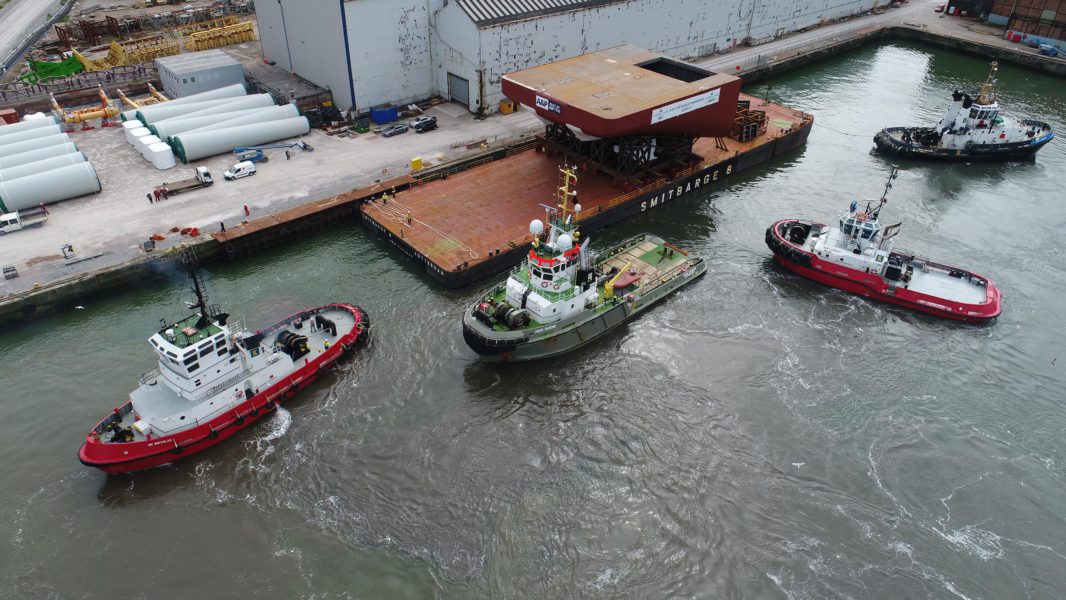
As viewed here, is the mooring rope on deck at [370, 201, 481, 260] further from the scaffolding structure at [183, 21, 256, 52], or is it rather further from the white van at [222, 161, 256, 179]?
the scaffolding structure at [183, 21, 256, 52]

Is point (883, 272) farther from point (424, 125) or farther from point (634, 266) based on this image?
point (424, 125)

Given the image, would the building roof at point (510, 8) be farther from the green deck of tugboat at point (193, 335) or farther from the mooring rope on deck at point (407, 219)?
the green deck of tugboat at point (193, 335)

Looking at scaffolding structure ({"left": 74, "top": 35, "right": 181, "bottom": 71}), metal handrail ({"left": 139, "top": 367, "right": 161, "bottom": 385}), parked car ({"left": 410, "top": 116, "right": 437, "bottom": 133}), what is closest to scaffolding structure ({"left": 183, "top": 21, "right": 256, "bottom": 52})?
scaffolding structure ({"left": 74, "top": 35, "right": 181, "bottom": 71})

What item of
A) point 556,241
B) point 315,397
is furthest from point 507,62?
point 315,397

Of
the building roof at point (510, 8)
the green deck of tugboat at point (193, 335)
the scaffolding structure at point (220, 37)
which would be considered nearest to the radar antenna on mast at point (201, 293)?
the green deck of tugboat at point (193, 335)

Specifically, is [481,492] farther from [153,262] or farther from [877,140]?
[877,140]
